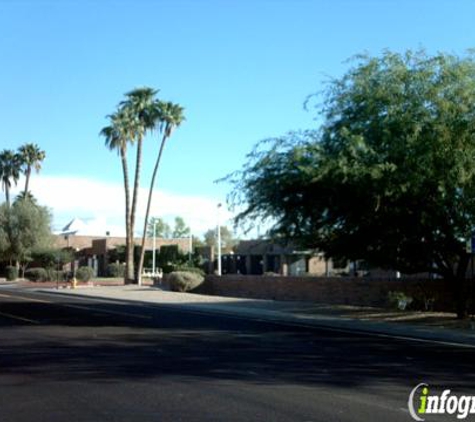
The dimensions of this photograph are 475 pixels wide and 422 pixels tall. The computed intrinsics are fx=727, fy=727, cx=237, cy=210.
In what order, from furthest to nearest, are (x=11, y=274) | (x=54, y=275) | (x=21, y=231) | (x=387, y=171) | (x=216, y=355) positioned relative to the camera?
(x=21, y=231) → (x=11, y=274) → (x=54, y=275) → (x=387, y=171) → (x=216, y=355)

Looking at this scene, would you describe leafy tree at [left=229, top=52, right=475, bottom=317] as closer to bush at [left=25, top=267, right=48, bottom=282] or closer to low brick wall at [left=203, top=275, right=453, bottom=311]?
low brick wall at [left=203, top=275, right=453, bottom=311]

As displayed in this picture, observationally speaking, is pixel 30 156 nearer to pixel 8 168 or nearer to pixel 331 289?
pixel 8 168

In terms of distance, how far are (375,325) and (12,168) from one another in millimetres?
65351

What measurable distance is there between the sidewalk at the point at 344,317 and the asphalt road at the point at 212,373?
1.79 m

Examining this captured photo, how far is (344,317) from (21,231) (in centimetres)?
4921

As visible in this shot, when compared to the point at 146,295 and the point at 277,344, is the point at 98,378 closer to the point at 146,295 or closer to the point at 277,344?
the point at 277,344

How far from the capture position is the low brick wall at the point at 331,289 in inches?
1107

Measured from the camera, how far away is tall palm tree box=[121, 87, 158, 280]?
53.5 meters

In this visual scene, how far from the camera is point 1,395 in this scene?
32.6ft

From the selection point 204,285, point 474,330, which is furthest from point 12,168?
point 474,330

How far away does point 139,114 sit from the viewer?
5419 centimetres

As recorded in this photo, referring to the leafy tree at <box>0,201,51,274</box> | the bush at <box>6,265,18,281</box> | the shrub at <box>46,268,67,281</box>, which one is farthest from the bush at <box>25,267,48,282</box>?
the leafy tree at <box>0,201,51,274</box>

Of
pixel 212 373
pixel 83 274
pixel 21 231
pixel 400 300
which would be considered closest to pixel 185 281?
pixel 400 300

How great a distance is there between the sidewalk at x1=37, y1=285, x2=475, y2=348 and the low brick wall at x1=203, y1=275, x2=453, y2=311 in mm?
1208
